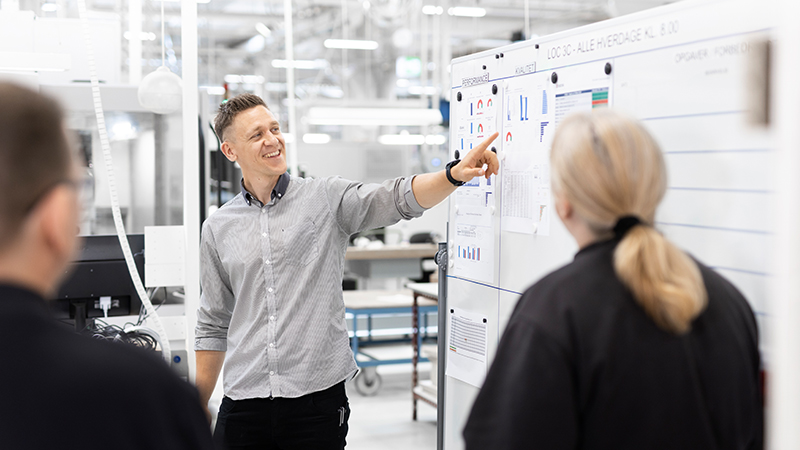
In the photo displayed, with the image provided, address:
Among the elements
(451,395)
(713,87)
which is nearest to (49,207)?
(713,87)

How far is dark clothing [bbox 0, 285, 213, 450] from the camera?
78 centimetres

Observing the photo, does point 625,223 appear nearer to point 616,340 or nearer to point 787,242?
point 616,340

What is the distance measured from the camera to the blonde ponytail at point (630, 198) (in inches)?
41.3

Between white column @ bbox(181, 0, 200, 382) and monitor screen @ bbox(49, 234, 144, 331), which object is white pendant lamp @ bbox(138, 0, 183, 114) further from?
monitor screen @ bbox(49, 234, 144, 331)

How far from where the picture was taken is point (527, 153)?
211 centimetres

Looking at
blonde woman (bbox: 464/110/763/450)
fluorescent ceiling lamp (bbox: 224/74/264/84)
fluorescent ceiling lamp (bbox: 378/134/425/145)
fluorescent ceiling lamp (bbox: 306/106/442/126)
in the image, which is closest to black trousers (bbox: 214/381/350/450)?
blonde woman (bbox: 464/110/763/450)

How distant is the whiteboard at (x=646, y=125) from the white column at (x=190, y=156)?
908mm

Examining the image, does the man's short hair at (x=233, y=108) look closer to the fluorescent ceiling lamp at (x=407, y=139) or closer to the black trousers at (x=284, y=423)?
the black trousers at (x=284, y=423)

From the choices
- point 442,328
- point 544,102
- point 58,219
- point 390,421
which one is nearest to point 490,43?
point 390,421

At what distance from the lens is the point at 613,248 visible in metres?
1.10

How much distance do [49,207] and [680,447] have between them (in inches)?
37.1

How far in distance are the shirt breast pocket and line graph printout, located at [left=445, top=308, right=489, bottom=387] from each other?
624mm

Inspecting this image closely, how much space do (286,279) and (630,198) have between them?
1253 mm

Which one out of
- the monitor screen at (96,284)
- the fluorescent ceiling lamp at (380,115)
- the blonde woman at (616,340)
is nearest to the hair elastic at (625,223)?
the blonde woman at (616,340)
